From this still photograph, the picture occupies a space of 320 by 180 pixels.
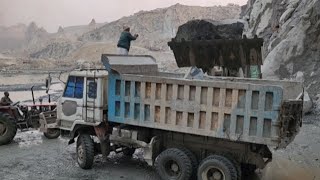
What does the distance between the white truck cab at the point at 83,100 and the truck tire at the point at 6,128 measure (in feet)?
7.72

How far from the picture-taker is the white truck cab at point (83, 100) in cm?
865

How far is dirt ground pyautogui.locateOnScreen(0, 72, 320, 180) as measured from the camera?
8.45m

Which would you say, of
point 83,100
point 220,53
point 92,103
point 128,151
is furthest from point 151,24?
point 92,103

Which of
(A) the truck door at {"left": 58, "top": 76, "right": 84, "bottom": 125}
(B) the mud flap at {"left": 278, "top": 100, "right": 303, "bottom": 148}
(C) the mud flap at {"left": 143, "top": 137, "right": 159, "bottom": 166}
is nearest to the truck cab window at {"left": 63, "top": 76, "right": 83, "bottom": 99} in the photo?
(A) the truck door at {"left": 58, "top": 76, "right": 84, "bottom": 125}

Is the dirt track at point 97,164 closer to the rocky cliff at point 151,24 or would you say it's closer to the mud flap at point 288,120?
the mud flap at point 288,120

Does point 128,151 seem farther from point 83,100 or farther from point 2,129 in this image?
point 2,129

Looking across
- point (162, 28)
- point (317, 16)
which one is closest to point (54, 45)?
point (162, 28)

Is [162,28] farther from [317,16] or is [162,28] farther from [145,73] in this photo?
[145,73]

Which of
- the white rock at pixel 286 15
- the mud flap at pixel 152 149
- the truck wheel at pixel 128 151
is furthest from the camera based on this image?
the white rock at pixel 286 15

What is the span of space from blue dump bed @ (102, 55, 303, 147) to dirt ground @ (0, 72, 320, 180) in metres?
1.26

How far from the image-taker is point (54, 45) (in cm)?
9894

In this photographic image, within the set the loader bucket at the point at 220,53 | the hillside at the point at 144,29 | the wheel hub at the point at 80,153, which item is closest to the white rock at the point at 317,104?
the loader bucket at the point at 220,53

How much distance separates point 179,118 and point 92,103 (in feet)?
6.81

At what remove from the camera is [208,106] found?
23.9ft
